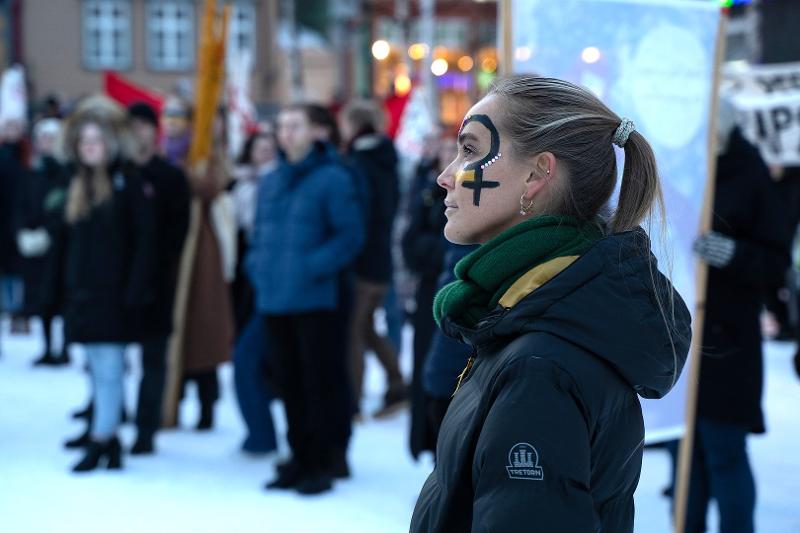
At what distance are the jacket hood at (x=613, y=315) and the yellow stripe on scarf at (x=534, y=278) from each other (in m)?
0.02

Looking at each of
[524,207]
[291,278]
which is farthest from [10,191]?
[524,207]

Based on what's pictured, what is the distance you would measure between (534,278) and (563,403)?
235 mm

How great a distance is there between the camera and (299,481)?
5.56 m

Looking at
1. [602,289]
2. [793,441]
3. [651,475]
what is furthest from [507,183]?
[793,441]

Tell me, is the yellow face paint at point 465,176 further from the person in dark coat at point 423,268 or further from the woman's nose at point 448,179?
the person in dark coat at point 423,268

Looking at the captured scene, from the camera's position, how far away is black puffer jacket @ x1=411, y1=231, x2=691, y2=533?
1.44 m

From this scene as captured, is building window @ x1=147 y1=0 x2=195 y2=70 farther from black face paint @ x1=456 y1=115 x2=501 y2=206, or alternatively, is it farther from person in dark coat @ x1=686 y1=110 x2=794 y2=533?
black face paint @ x1=456 y1=115 x2=501 y2=206

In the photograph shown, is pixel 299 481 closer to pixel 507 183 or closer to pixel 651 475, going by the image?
pixel 651 475

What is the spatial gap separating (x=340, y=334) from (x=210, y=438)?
5.41 feet

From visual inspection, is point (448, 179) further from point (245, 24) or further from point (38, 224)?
point (245, 24)

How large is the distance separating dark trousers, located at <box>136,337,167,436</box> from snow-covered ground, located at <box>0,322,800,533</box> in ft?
0.71

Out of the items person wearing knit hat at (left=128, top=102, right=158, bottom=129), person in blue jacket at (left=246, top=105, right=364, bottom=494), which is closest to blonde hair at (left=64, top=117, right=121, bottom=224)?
person wearing knit hat at (left=128, top=102, right=158, bottom=129)

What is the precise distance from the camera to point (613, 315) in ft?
5.07

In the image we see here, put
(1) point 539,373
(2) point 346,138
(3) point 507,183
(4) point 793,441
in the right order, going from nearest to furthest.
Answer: (1) point 539,373 < (3) point 507,183 < (4) point 793,441 < (2) point 346,138
